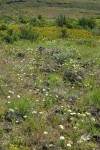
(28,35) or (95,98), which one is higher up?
(95,98)

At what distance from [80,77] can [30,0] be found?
352 feet

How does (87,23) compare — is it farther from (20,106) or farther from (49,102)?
(20,106)

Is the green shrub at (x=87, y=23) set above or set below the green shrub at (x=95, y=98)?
below

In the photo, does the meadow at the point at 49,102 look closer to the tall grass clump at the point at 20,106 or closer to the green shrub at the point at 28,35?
the tall grass clump at the point at 20,106

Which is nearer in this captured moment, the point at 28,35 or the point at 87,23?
the point at 28,35

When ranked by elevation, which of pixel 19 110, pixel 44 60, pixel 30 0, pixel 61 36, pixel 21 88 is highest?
pixel 19 110

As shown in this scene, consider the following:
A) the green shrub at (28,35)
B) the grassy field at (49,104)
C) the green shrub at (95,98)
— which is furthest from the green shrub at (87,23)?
the green shrub at (95,98)

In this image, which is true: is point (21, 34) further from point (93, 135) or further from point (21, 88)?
point (93, 135)

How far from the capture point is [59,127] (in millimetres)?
6434

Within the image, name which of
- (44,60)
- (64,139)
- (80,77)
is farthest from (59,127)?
(44,60)

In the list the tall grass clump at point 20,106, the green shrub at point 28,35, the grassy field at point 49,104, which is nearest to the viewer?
the grassy field at point 49,104

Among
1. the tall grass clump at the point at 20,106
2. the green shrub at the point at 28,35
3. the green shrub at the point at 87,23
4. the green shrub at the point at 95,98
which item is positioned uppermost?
the tall grass clump at the point at 20,106

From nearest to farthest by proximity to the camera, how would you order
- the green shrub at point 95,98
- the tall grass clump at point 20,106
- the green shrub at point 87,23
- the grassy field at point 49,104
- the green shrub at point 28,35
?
the grassy field at point 49,104, the tall grass clump at point 20,106, the green shrub at point 95,98, the green shrub at point 28,35, the green shrub at point 87,23

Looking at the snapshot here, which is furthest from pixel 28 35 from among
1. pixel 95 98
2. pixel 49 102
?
pixel 49 102
